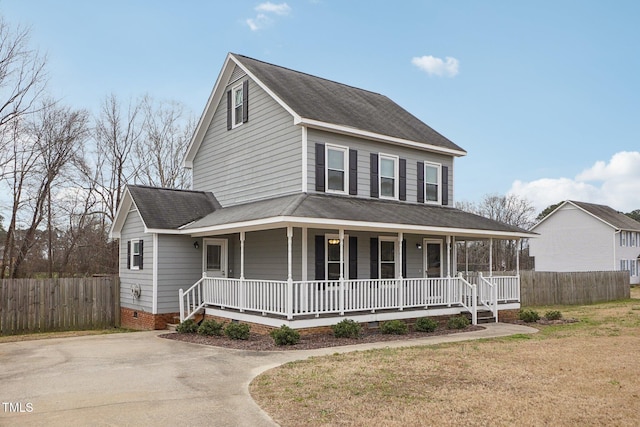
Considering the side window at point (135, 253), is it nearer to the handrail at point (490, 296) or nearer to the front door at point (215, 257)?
the front door at point (215, 257)

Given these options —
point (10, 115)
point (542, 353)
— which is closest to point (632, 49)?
point (542, 353)

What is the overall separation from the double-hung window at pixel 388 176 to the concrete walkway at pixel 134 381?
18.1ft

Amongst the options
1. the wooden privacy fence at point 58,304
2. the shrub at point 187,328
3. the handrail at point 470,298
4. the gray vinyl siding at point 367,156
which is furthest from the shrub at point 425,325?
the wooden privacy fence at point 58,304

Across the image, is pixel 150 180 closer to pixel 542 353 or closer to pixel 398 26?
pixel 398 26

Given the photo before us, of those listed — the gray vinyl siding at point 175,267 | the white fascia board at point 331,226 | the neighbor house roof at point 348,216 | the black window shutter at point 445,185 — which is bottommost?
the gray vinyl siding at point 175,267

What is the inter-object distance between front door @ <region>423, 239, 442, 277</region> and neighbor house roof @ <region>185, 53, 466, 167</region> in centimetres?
341

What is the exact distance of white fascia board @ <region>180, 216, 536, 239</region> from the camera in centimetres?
1272

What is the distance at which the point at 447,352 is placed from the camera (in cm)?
1096

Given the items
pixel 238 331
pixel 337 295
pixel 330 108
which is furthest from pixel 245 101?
pixel 238 331

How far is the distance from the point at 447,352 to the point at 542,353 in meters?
1.98

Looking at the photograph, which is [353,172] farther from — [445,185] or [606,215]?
[606,215]

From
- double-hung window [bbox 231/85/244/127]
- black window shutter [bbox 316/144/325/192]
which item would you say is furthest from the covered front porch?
double-hung window [bbox 231/85/244/127]

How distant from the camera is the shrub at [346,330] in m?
13.0

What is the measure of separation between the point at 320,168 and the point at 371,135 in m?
2.27
